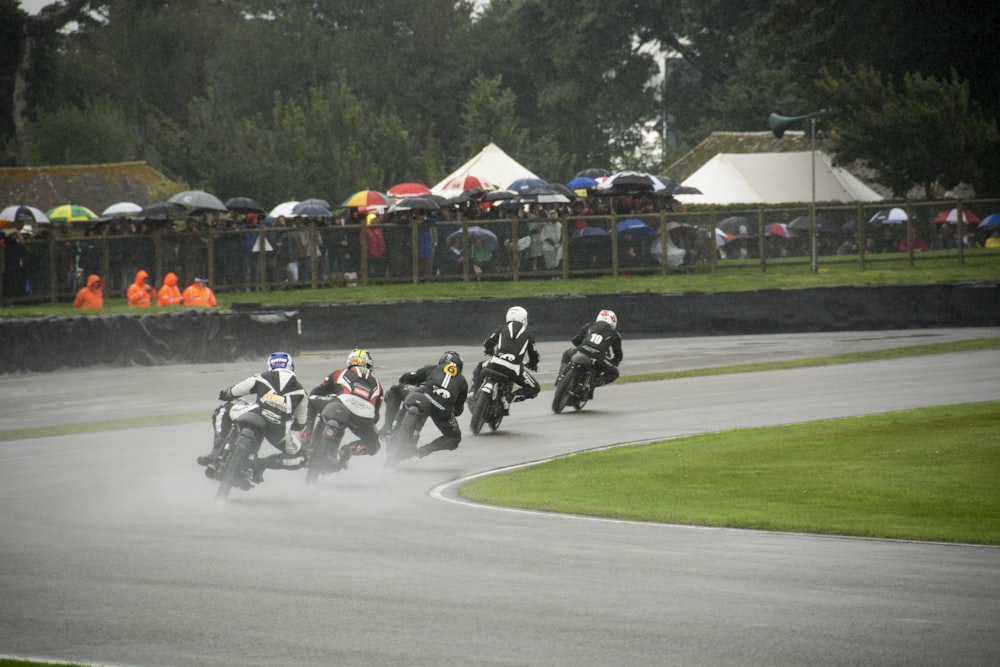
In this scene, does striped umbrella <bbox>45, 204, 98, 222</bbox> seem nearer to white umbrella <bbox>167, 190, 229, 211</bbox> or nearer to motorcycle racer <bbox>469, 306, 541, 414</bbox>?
white umbrella <bbox>167, 190, 229, 211</bbox>

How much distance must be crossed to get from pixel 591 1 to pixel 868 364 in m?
51.9

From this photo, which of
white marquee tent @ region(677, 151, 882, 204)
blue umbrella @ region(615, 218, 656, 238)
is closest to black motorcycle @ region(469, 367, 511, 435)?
blue umbrella @ region(615, 218, 656, 238)

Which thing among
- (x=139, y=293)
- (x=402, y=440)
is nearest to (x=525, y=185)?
(x=139, y=293)

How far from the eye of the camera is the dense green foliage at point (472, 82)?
143 ft

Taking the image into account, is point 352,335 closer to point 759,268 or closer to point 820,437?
point 759,268

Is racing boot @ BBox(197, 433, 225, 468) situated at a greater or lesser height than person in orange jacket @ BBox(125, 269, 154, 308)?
lesser

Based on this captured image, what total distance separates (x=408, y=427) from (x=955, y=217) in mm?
19906

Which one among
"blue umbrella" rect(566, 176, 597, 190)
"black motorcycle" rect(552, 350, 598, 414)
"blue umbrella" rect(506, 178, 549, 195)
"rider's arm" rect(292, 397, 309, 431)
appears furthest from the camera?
"blue umbrella" rect(566, 176, 597, 190)

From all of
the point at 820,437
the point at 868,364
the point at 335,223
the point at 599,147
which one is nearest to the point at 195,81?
the point at 599,147

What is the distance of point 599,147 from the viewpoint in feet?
276

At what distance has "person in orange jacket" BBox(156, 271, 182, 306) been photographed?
31859 mm

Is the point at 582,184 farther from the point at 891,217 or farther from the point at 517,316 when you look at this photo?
the point at 517,316

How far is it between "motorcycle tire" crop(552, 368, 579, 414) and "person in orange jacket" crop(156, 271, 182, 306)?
46.5 ft

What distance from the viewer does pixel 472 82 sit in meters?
81.8
